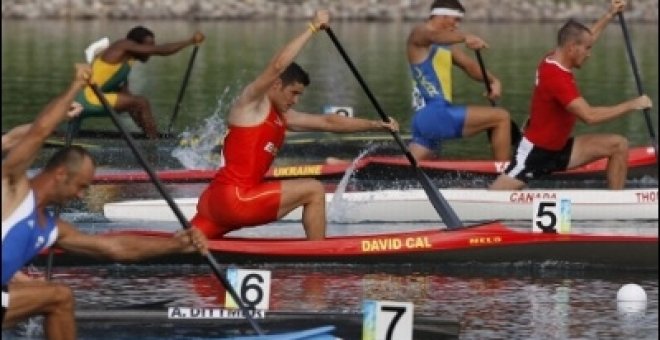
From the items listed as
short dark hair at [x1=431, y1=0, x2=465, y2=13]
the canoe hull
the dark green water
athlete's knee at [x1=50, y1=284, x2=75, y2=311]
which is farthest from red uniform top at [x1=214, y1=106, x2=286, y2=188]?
the dark green water

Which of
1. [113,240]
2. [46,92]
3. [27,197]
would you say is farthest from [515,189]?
[46,92]

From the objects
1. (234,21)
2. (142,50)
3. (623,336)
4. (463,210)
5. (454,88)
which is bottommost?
(623,336)

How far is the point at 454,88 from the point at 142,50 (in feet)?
56.7

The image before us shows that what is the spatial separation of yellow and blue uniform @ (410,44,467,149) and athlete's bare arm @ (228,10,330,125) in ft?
16.9

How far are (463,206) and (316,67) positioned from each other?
928 inches

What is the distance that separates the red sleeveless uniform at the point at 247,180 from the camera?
50.2 feet

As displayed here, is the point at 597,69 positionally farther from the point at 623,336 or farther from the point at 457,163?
the point at 623,336

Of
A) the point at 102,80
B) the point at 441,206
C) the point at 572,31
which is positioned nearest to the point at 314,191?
the point at 441,206

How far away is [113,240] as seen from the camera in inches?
488

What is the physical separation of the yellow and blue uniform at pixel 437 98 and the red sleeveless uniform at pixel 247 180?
503cm

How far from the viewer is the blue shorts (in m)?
20.2

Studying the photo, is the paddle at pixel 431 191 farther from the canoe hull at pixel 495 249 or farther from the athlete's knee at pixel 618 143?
the athlete's knee at pixel 618 143

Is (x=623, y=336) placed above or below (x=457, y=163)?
below

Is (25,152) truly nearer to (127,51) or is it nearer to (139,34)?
(127,51)
